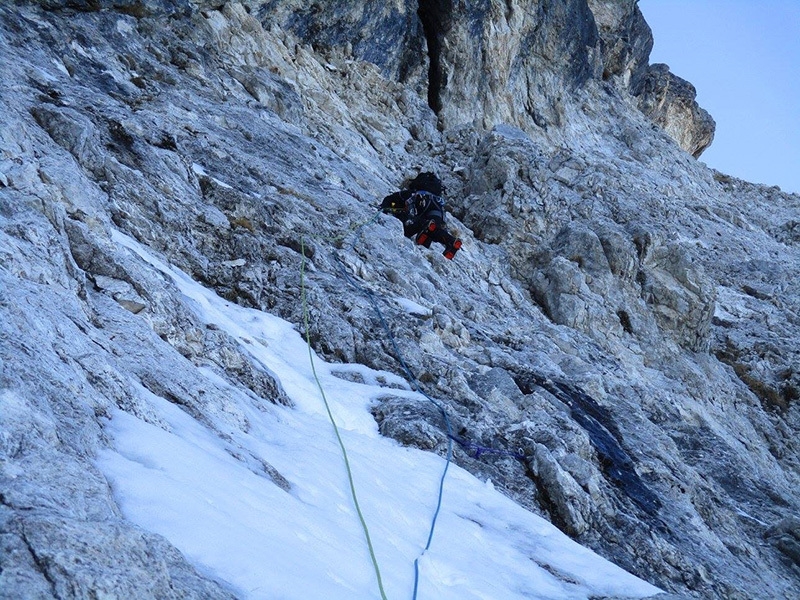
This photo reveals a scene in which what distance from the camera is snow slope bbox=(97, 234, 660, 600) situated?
120 inches

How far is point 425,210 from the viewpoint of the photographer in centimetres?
1282

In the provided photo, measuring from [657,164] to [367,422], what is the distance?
33692 mm

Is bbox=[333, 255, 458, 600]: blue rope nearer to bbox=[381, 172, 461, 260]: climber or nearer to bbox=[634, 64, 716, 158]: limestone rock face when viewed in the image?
bbox=[381, 172, 461, 260]: climber

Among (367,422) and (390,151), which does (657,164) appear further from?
(367,422)

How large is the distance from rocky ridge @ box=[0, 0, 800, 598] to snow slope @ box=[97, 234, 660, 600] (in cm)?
27

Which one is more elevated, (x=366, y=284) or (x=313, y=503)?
(x=366, y=284)

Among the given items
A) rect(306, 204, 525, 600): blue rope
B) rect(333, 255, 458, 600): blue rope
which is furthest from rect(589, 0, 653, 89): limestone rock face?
rect(333, 255, 458, 600): blue rope

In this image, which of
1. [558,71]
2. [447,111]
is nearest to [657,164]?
[558,71]

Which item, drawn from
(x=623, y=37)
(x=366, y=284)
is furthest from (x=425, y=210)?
(x=623, y=37)

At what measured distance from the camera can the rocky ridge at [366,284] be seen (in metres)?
4.05

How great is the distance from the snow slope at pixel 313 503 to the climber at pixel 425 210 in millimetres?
4150

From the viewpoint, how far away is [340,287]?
10.6 m

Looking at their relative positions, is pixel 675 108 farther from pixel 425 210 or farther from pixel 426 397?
pixel 426 397

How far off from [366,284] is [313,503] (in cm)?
706
